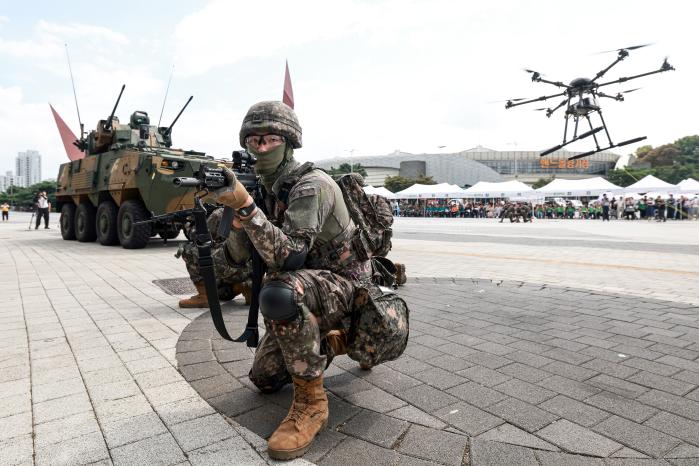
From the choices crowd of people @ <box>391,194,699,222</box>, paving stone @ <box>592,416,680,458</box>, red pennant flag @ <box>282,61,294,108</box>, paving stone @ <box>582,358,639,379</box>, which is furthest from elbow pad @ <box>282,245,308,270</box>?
crowd of people @ <box>391,194,699,222</box>

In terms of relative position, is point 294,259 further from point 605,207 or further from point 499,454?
point 605,207

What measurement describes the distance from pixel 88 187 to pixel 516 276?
33.8 ft

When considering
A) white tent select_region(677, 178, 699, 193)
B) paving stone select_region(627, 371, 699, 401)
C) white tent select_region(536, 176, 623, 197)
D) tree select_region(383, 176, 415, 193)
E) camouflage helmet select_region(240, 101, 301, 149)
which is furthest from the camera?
tree select_region(383, 176, 415, 193)

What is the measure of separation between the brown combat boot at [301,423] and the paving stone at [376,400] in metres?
0.31

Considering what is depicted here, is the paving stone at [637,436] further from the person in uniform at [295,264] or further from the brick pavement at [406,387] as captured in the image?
the person in uniform at [295,264]

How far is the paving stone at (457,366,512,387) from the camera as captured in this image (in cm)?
266

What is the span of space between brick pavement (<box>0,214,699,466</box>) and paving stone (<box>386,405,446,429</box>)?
0.01 metres

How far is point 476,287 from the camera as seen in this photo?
580cm

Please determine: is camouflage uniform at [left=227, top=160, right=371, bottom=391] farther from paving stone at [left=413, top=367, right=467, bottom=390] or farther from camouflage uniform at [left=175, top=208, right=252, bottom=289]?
camouflage uniform at [left=175, top=208, right=252, bottom=289]

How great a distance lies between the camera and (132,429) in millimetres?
2094

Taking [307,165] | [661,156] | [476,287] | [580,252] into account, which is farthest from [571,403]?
[661,156]

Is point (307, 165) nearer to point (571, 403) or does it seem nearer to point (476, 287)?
point (571, 403)

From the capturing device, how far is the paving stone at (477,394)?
2.38 meters

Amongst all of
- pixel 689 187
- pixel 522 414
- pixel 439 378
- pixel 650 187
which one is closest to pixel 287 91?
pixel 439 378
